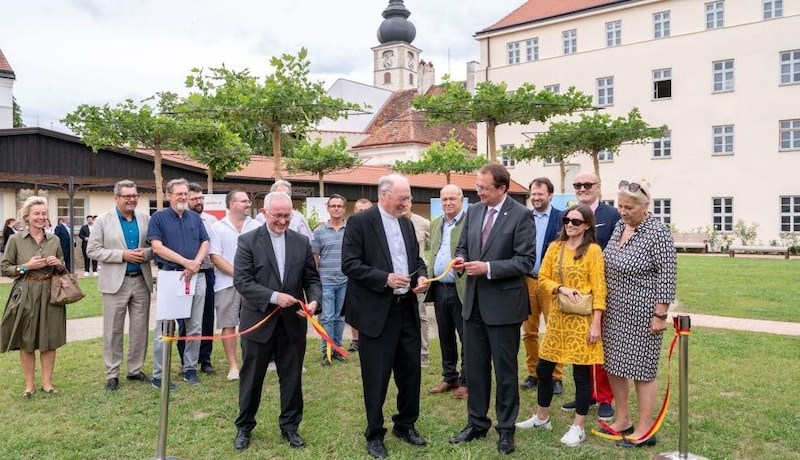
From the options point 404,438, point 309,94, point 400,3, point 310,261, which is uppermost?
point 400,3

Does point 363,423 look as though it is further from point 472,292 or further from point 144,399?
point 144,399

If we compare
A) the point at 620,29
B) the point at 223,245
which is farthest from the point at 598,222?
the point at 620,29

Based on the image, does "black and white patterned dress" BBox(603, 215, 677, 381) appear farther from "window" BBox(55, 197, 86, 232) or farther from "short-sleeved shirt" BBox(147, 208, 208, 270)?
"window" BBox(55, 197, 86, 232)

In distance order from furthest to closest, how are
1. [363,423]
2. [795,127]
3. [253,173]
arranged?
[795,127] < [253,173] < [363,423]

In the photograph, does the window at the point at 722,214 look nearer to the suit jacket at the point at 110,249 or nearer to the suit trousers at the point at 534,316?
the suit trousers at the point at 534,316

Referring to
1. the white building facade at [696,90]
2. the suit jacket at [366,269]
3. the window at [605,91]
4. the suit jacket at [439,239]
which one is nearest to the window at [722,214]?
the white building facade at [696,90]

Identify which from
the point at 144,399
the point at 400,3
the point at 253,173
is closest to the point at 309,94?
the point at 144,399

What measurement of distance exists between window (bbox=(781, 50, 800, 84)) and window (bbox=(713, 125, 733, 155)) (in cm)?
314

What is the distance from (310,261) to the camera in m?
4.80

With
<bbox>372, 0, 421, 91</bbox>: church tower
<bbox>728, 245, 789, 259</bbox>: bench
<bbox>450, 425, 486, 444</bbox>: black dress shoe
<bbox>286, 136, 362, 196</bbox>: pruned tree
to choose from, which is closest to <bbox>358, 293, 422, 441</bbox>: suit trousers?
<bbox>450, 425, 486, 444</bbox>: black dress shoe

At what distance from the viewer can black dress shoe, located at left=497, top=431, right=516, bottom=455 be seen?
171 inches

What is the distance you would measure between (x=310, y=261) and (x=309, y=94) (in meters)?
6.74

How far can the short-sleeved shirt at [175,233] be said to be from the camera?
236 inches

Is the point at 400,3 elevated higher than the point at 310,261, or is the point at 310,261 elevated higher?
the point at 400,3
